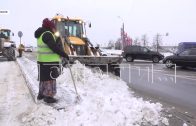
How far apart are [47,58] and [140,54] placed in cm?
3191

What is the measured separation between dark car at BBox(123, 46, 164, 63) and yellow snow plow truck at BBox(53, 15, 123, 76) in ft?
63.8

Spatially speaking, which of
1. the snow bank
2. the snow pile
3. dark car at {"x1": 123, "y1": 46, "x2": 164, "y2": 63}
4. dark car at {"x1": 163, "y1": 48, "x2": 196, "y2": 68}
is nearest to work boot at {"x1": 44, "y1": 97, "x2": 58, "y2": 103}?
the snow bank

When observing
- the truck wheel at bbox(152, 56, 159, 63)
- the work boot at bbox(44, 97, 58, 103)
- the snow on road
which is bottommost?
the snow on road

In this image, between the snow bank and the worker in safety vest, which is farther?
the worker in safety vest

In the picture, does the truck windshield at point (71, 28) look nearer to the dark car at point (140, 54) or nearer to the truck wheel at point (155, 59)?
the dark car at point (140, 54)

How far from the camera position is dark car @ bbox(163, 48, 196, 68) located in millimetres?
26703

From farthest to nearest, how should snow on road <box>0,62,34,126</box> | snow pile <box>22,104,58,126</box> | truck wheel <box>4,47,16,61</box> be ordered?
truck wheel <box>4,47,16,61</box> → snow on road <box>0,62,34,126</box> → snow pile <box>22,104,58,126</box>

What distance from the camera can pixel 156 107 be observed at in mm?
8891

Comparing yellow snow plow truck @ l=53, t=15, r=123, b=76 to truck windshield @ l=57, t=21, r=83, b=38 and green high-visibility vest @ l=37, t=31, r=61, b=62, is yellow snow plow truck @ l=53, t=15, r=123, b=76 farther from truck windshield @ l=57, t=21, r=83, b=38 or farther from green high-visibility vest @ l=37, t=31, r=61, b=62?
green high-visibility vest @ l=37, t=31, r=61, b=62

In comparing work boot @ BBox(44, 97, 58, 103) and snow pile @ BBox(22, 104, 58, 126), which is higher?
work boot @ BBox(44, 97, 58, 103)

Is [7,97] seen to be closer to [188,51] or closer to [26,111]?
[26,111]

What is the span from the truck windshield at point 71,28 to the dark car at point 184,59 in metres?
8.66

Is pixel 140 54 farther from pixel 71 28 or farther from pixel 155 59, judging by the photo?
pixel 71 28

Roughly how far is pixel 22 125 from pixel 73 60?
366 inches
